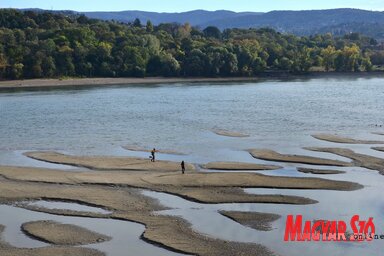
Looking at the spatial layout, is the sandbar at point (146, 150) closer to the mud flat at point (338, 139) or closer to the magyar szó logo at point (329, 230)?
the mud flat at point (338, 139)

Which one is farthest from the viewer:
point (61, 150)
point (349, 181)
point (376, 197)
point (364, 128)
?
point (364, 128)

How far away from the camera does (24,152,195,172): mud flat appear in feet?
141

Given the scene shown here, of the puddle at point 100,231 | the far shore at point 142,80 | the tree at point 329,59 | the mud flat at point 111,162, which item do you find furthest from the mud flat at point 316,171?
the tree at point 329,59

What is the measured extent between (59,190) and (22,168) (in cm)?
808

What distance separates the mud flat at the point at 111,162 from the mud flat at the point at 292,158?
7.46 meters

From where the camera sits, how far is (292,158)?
154 ft

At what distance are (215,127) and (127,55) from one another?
87.0 m

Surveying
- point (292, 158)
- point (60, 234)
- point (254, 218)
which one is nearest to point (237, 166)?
point (292, 158)

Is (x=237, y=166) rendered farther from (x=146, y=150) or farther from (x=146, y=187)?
(x=146, y=150)

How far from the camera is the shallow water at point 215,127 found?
32.2 m

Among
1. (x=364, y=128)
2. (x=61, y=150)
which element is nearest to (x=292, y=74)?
(x=364, y=128)

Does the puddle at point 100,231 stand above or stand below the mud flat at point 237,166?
below

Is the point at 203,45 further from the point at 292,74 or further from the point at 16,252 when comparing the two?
the point at 16,252

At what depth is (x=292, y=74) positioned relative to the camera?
164 m
